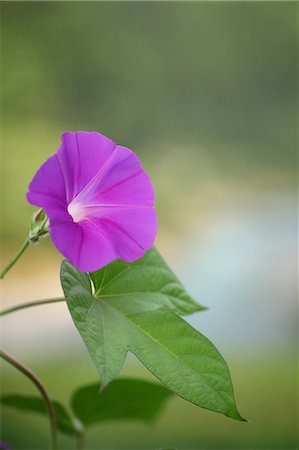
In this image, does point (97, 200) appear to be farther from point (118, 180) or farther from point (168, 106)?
point (168, 106)

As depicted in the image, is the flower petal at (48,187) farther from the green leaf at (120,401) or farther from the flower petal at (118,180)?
the green leaf at (120,401)

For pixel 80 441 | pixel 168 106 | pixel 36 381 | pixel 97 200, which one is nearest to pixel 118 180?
pixel 97 200

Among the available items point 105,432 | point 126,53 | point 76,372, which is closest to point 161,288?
point 105,432

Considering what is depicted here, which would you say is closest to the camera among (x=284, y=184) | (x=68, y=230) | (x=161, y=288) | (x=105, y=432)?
(x=68, y=230)

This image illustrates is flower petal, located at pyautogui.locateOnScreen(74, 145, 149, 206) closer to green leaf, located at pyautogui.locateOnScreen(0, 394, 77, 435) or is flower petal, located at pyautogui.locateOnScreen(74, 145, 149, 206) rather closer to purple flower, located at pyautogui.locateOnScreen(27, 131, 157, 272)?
purple flower, located at pyautogui.locateOnScreen(27, 131, 157, 272)

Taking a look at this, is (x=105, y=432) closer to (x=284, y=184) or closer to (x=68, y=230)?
(x=284, y=184)

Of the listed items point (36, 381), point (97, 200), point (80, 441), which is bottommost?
point (80, 441)
